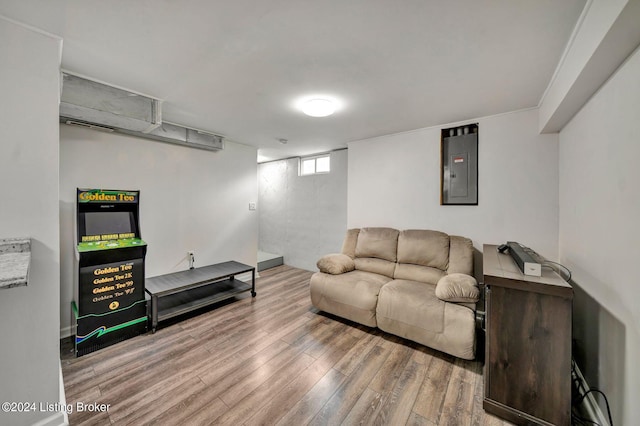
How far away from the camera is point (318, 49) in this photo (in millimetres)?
1629

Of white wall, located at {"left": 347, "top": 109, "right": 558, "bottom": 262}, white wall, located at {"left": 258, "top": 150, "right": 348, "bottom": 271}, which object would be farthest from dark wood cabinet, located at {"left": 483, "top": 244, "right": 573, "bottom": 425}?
white wall, located at {"left": 258, "top": 150, "right": 348, "bottom": 271}

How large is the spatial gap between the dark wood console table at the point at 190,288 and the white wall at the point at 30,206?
45.3 inches

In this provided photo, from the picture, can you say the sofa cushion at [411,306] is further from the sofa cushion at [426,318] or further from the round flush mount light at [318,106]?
the round flush mount light at [318,106]

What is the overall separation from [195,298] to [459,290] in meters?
3.11

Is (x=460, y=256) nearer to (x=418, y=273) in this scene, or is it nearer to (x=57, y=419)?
(x=418, y=273)

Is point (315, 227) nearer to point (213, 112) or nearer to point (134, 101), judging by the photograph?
point (213, 112)

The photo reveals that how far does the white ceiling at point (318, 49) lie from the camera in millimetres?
1290

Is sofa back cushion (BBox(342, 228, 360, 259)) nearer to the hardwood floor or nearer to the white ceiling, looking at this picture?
the hardwood floor

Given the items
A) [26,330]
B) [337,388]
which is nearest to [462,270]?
[337,388]

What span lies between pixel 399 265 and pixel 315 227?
2151mm

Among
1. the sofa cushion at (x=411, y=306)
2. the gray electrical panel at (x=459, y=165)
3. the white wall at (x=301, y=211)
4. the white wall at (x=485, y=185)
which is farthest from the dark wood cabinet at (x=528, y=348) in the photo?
the white wall at (x=301, y=211)

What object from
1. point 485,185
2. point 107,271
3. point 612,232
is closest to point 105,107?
point 107,271

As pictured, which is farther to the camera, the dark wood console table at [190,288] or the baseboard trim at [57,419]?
the dark wood console table at [190,288]

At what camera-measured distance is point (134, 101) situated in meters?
2.31
